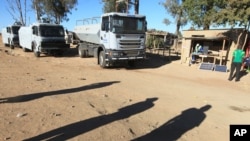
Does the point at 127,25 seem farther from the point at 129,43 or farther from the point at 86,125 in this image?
the point at 86,125

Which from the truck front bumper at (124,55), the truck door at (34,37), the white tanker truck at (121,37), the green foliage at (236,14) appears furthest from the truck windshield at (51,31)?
the green foliage at (236,14)

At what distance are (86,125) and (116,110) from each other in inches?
56.1

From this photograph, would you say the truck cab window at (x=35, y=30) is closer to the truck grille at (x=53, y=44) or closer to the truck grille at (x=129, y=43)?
the truck grille at (x=53, y=44)

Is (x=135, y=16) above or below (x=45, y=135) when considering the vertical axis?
above

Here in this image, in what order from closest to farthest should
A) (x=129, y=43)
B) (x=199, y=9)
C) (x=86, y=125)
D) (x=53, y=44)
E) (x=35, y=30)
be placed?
(x=86, y=125) < (x=129, y=43) < (x=199, y=9) < (x=53, y=44) < (x=35, y=30)

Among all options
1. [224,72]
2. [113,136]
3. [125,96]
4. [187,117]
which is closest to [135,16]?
[224,72]

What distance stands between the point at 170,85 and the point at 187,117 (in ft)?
14.7

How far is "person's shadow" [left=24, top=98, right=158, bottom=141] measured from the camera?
5.24 metres

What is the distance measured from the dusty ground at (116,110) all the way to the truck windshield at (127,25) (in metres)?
3.81

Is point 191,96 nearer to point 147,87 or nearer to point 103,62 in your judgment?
point 147,87

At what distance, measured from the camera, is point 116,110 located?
283 inches

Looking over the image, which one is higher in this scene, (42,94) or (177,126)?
(42,94)

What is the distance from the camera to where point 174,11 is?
45.0 metres

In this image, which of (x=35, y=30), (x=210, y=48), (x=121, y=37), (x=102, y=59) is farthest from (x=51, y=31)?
(x=210, y=48)
